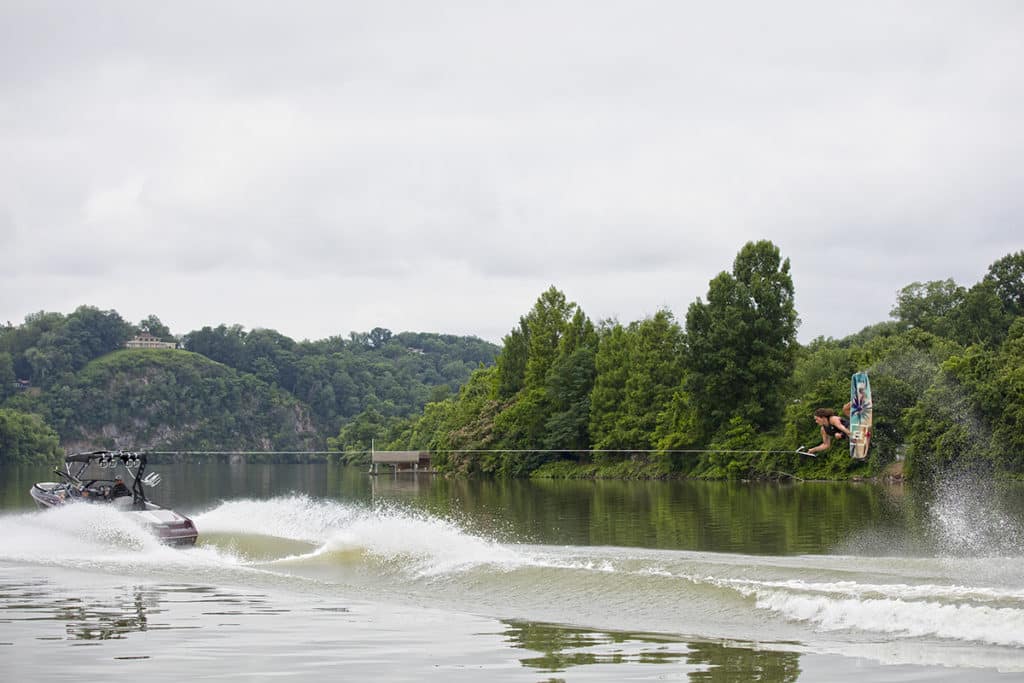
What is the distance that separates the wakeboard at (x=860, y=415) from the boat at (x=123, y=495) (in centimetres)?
1781

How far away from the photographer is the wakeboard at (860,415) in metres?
22.3

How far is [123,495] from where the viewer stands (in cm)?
3406

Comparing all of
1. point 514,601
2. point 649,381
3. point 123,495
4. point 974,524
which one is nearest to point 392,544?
point 514,601

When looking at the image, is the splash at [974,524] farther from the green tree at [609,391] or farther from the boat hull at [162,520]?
the green tree at [609,391]

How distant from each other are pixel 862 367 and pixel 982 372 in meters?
11.9

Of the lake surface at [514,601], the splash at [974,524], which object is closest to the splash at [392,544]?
the lake surface at [514,601]

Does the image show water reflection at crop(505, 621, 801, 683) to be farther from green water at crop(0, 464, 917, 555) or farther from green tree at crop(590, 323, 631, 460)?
green tree at crop(590, 323, 631, 460)

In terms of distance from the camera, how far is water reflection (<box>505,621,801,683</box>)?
14.6 meters

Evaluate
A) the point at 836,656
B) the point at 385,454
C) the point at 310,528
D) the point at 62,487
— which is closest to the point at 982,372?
the point at 310,528

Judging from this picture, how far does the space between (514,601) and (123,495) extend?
1713 cm

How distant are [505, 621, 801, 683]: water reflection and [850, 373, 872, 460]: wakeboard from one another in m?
7.05

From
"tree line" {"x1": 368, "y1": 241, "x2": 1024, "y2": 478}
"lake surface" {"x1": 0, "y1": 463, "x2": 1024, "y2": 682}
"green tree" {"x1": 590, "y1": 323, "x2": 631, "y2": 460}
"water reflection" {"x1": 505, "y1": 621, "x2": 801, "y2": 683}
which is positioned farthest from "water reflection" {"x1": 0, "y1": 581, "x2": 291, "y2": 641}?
"green tree" {"x1": 590, "y1": 323, "x2": 631, "y2": 460}

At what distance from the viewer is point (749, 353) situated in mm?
81625

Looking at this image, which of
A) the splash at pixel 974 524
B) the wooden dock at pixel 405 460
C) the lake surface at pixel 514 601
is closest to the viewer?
the lake surface at pixel 514 601
